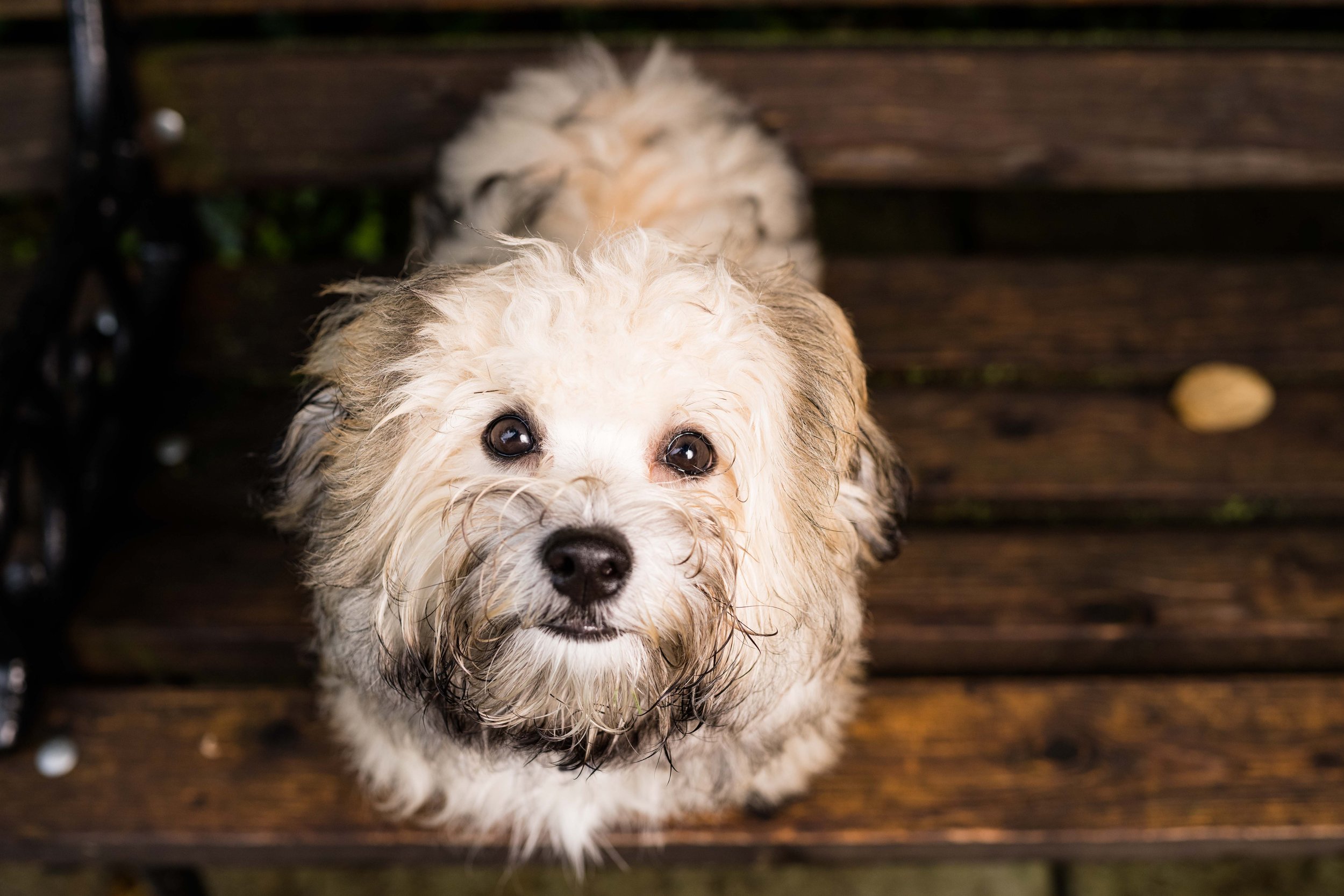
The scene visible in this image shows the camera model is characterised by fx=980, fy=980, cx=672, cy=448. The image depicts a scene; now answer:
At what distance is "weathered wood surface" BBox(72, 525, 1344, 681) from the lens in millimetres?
2311

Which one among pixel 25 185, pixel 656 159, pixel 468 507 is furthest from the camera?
pixel 25 185

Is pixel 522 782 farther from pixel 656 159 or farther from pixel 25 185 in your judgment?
pixel 25 185

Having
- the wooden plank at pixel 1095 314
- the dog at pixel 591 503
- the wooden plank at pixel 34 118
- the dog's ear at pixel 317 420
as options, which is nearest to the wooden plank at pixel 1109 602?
the wooden plank at pixel 1095 314

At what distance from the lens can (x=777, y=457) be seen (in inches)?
57.5

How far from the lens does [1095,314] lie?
103 inches

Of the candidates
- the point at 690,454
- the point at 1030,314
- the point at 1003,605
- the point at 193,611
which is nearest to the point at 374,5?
the point at 193,611

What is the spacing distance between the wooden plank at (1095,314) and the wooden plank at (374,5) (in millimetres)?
678

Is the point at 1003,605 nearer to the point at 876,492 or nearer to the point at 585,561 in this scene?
the point at 876,492

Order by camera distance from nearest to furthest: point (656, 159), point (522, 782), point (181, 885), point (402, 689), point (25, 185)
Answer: point (402, 689) → point (522, 782) → point (656, 159) → point (181, 885) → point (25, 185)

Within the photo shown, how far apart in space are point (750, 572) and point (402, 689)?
593 millimetres

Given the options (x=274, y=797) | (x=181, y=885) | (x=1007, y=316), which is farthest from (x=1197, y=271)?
(x=181, y=885)

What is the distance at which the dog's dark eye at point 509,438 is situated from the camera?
1420 millimetres

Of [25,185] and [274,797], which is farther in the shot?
[25,185]

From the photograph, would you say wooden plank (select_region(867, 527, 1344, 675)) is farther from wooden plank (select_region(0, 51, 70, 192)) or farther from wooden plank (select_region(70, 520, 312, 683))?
wooden plank (select_region(0, 51, 70, 192))
